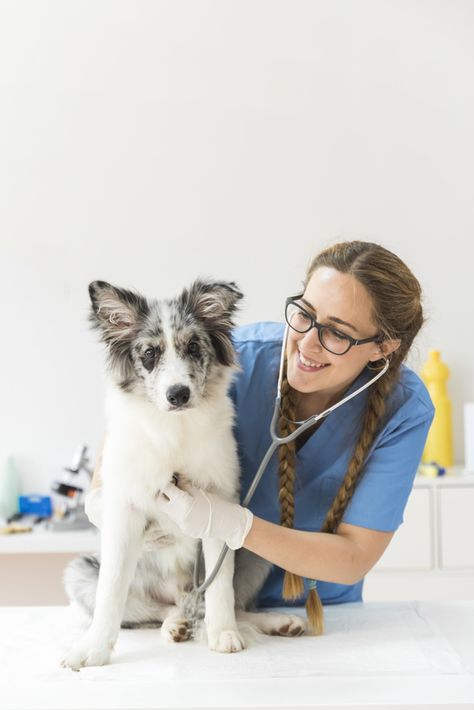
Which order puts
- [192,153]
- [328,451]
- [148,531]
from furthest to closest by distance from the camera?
[192,153] → [328,451] → [148,531]

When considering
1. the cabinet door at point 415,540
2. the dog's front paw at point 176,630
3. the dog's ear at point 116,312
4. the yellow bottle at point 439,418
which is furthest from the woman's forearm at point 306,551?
the yellow bottle at point 439,418

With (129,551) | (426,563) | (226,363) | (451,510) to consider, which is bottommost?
(426,563)

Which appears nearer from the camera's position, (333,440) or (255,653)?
(255,653)

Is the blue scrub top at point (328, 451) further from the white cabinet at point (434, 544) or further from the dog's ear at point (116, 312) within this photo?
the white cabinet at point (434, 544)

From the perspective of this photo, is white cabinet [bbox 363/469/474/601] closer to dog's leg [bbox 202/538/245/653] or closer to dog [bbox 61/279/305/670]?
dog [bbox 61/279/305/670]

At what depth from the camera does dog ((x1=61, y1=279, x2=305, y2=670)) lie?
1.65 metres

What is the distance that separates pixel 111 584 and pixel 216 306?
63cm

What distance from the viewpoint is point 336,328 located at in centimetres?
176

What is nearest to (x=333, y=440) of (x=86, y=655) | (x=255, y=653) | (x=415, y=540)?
(x=255, y=653)

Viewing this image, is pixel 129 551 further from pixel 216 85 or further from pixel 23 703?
pixel 216 85

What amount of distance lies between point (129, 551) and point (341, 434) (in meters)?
0.60

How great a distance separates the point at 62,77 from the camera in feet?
12.0

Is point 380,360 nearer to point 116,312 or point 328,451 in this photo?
point 328,451

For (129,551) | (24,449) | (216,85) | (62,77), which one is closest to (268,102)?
(216,85)
